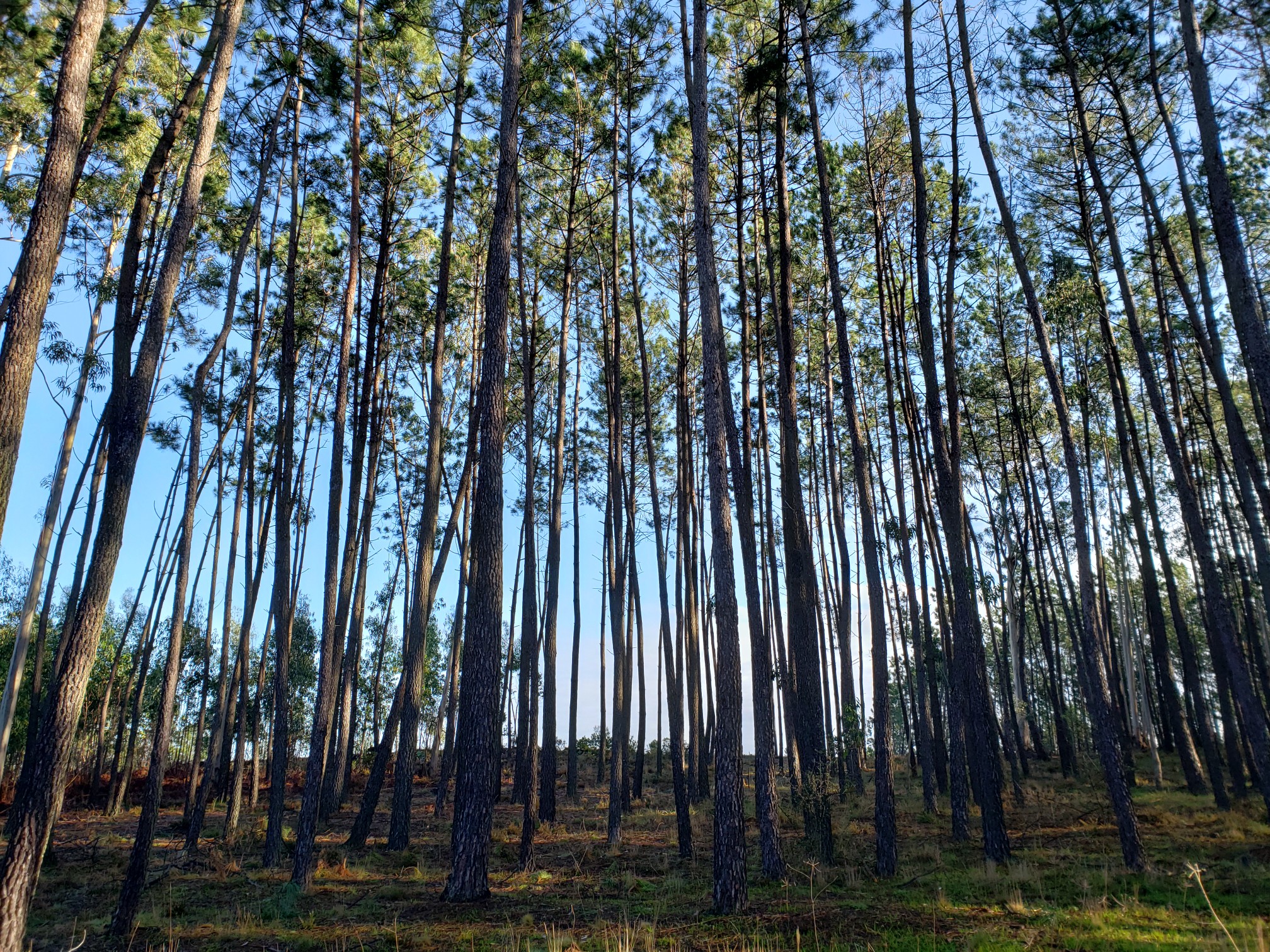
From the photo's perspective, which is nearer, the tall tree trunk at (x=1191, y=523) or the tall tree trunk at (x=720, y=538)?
the tall tree trunk at (x=720, y=538)

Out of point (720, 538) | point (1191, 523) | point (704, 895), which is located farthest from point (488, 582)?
point (1191, 523)

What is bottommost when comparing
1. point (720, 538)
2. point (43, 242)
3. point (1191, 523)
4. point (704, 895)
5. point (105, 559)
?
point (704, 895)

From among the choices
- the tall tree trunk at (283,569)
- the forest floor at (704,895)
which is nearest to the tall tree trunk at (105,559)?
the forest floor at (704,895)

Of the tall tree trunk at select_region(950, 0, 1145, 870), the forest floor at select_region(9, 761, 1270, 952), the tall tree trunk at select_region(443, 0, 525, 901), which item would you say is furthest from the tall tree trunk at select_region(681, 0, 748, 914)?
the tall tree trunk at select_region(950, 0, 1145, 870)

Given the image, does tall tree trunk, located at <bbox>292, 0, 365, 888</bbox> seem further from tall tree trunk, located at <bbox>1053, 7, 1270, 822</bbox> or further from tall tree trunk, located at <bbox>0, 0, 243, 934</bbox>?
tall tree trunk, located at <bbox>1053, 7, 1270, 822</bbox>

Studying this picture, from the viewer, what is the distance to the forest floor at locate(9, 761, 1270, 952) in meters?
5.71

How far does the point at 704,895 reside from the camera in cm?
788

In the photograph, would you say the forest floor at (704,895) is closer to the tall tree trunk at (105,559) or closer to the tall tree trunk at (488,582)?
the tall tree trunk at (488,582)

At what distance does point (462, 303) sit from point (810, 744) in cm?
1343

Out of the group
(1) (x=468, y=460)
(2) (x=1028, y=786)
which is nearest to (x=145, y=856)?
(1) (x=468, y=460)

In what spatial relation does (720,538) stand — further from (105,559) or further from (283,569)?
(283,569)

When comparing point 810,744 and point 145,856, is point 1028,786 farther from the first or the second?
point 145,856

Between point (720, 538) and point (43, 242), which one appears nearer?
point (43, 242)

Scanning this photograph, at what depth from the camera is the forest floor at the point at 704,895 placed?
571cm
